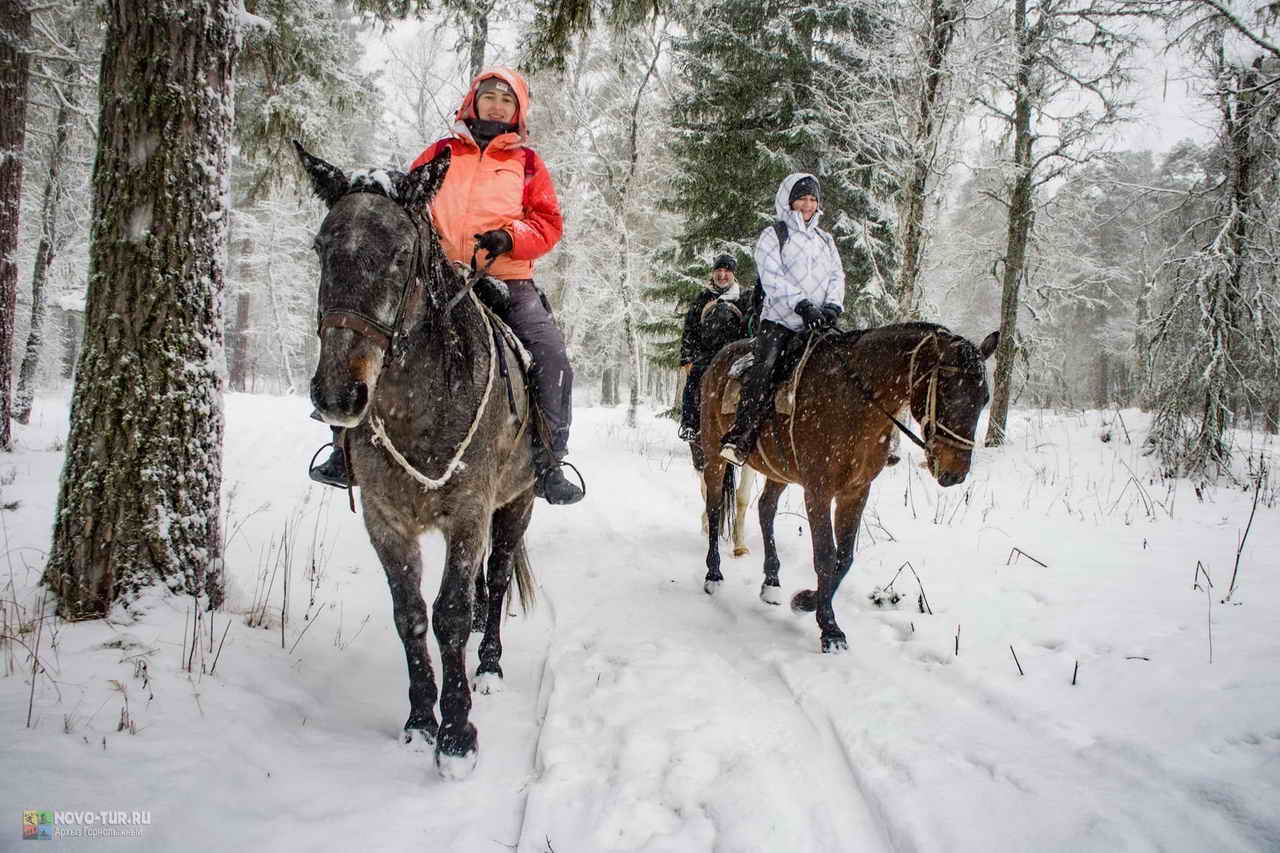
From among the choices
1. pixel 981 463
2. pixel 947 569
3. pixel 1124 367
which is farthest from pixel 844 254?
pixel 1124 367

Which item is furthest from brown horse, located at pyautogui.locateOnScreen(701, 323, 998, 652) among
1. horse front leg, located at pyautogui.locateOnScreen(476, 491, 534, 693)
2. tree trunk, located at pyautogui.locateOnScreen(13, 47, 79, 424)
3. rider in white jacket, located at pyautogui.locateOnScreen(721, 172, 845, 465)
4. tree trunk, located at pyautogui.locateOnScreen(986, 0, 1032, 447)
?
tree trunk, located at pyautogui.locateOnScreen(13, 47, 79, 424)

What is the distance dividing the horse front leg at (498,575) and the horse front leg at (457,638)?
71 cm

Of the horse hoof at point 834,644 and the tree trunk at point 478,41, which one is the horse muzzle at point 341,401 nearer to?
the horse hoof at point 834,644

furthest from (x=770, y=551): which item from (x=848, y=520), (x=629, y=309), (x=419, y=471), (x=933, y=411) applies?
(x=629, y=309)

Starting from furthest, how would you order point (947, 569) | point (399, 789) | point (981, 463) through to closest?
1. point (981, 463)
2. point (947, 569)
3. point (399, 789)

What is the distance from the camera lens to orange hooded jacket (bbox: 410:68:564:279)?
325 cm

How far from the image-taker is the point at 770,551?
522 centimetres

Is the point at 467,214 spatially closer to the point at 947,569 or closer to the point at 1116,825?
the point at 1116,825

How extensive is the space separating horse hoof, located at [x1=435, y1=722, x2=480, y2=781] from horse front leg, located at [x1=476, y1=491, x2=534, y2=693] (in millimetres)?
733

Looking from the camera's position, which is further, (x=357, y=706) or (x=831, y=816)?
(x=357, y=706)

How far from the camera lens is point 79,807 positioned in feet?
6.08

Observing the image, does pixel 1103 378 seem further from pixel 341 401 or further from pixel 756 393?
pixel 341 401

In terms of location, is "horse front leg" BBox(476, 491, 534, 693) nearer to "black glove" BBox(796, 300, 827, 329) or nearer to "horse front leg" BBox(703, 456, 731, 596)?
"horse front leg" BBox(703, 456, 731, 596)

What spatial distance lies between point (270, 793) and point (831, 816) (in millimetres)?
2226
